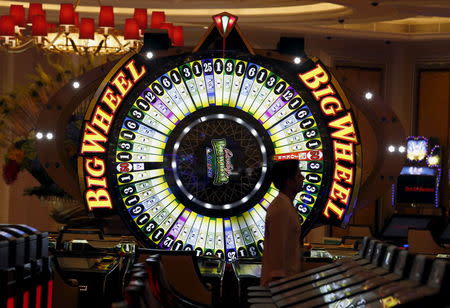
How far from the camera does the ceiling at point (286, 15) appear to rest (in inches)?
456

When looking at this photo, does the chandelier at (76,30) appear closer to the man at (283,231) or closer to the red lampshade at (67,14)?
the red lampshade at (67,14)

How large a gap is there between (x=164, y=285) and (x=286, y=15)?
9.93 m

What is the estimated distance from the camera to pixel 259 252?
16.1 ft

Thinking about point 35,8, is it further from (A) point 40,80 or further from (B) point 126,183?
(B) point 126,183

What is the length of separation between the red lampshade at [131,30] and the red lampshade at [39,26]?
0.81 meters

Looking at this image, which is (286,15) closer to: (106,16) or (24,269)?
(106,16)

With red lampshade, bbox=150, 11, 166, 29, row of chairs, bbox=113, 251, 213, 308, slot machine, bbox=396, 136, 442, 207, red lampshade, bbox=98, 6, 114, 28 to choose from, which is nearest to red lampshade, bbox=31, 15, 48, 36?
red lampshade, bbox=98, 6, 114, 28

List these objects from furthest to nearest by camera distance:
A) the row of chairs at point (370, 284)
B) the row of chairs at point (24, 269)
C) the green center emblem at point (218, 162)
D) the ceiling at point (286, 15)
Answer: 1. the ceiling at point (286, 15)
2. the green center emblem at point (218, 162)
3. the row of chairs at point (24, 269)
4. the row of chairs at point (370, 284)

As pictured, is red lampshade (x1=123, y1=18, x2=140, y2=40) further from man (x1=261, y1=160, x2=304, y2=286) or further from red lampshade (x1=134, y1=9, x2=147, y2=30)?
man (x1=261, y1=160, x2=304, y2=286)

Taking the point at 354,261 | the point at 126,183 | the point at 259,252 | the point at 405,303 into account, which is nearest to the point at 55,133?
the point at 126,183

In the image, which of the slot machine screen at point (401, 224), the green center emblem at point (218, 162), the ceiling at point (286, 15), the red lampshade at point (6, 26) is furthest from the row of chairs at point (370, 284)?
the ceiling at point (286, 15)

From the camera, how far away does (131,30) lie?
9125 millimetres

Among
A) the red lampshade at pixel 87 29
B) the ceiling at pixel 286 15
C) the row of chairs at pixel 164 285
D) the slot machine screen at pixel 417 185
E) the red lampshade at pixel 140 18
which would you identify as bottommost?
the row of chairs at pixel 164 285

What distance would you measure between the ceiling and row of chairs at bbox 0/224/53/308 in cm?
855
